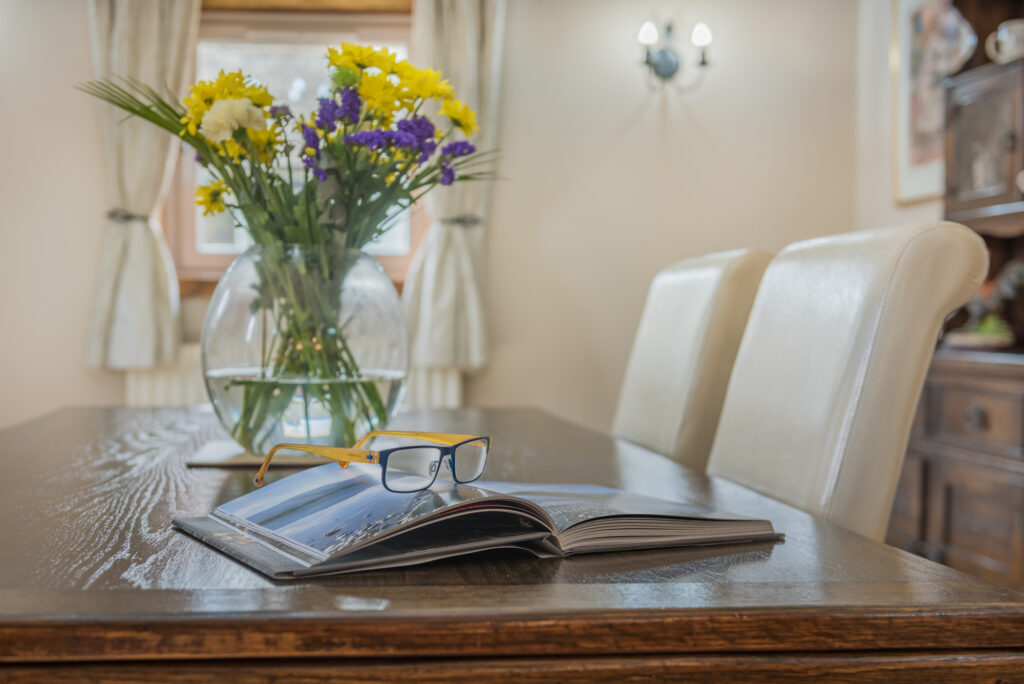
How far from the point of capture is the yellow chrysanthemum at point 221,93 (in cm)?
112

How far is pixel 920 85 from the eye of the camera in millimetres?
3367

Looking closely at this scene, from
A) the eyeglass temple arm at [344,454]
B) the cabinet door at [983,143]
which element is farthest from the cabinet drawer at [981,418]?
the eyeglass temple arm at [344,454]

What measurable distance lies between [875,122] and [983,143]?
1.02m

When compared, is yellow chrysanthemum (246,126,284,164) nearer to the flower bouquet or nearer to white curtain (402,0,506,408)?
the flower bouquet

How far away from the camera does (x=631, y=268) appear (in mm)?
3633

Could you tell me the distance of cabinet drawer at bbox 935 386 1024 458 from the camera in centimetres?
238

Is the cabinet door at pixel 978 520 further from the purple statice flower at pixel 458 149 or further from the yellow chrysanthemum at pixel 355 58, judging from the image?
the yellow chrysanthemum at pixel 355 58

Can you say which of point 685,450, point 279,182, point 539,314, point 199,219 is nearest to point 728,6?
point 539,314

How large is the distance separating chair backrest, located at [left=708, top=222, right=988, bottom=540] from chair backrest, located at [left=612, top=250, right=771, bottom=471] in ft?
1.30

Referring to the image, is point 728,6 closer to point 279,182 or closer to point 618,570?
point 279,182

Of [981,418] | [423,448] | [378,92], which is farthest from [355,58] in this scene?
[981,418]

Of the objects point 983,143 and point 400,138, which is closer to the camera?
Result: point 400,138

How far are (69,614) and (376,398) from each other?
65cm

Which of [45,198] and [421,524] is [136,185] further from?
[421,524]
